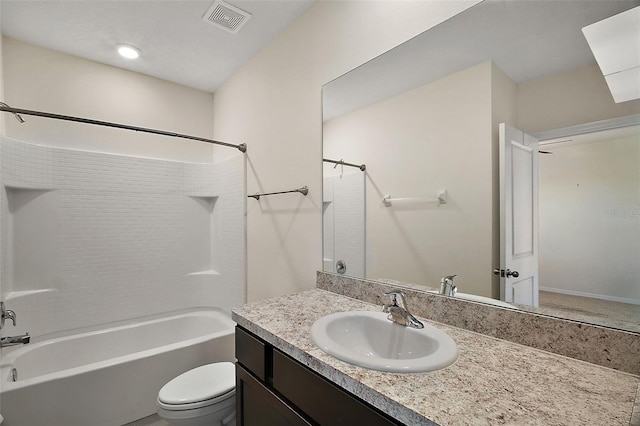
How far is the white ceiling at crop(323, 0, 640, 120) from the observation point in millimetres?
854

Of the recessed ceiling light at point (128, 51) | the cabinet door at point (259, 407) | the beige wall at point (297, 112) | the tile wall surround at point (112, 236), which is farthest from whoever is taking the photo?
the recessed ceiling light at point (128, 51)

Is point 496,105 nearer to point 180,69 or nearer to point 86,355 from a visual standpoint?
point 180,69

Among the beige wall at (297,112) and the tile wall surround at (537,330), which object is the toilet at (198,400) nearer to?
the beige wall at (297,112)

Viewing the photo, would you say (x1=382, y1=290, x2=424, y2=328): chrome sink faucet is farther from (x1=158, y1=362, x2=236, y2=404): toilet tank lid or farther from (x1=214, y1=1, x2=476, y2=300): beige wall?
(x1=158, y1=362, x2=236, y2=404): toilet tank lid

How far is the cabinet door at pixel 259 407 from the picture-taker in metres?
0.92

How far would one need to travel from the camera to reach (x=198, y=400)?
146cm

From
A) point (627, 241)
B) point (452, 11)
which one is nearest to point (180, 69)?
point (452, 11)

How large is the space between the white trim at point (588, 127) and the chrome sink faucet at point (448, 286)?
56 cm

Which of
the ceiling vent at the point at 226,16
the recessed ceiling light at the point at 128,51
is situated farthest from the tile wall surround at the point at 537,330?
the recessed ceiling light at the point at 128,51

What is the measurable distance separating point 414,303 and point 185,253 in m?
2.33

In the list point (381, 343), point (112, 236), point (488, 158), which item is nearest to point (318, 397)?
point (381, 343)

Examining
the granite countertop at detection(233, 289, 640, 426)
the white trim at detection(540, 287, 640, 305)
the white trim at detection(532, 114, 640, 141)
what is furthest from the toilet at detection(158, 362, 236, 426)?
the white trim at detection(532, 114, 640, 141)

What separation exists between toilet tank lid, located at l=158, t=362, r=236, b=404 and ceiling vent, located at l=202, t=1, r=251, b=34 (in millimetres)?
2184

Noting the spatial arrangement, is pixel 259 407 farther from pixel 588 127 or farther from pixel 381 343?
pixel 588 127
